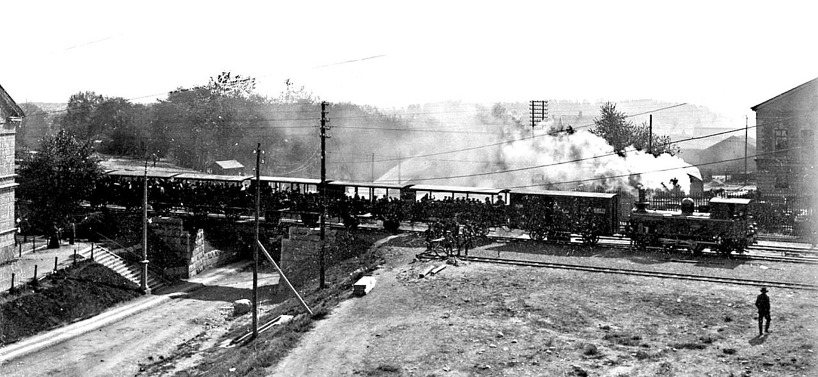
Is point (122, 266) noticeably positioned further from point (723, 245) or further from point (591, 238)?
point (723, 245)

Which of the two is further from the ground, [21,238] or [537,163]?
[537,163]

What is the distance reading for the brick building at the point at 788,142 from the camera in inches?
1665

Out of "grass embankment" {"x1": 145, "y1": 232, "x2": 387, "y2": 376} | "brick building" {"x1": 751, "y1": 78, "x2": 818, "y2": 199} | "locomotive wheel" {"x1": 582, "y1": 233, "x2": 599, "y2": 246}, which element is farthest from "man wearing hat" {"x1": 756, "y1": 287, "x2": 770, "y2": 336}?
"brick building" {"x1": 751, "y1": 78, "x2": 818, "y2": 199}

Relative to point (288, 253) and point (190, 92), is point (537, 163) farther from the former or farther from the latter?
point (190, 92)

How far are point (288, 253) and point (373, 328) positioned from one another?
15195mm

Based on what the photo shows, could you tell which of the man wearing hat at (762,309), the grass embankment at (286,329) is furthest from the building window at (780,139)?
the man wearing hat at (762,309)

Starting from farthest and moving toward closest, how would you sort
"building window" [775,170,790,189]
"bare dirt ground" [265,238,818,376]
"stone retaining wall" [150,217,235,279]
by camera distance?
"building window" [775,170,790,189], "stone retaining wall" [150,217,235,279], "bare dirt ground" [265,238,818,376]

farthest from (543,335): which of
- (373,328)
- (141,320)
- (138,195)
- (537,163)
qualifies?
(537,163)

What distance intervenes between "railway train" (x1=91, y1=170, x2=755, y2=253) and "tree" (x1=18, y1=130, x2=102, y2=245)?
373 centimetres

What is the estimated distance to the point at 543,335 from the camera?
2008 cm

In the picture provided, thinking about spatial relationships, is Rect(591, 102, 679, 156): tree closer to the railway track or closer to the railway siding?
the railway siding

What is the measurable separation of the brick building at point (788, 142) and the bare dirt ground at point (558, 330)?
65.6ft

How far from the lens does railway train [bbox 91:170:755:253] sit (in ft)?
97.2

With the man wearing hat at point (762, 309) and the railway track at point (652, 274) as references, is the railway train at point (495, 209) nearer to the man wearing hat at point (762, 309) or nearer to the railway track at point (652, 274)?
the railway track at point (652, 274)
